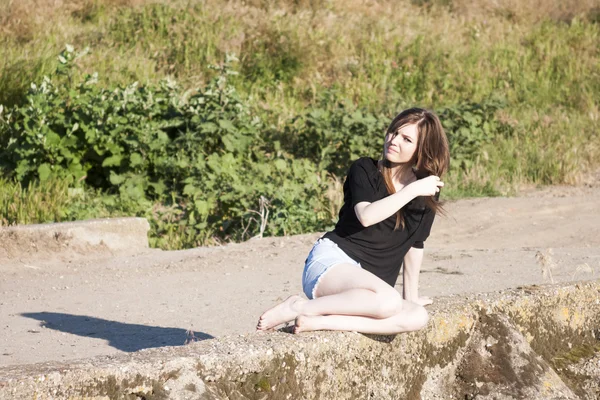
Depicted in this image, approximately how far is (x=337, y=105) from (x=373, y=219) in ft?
23.4

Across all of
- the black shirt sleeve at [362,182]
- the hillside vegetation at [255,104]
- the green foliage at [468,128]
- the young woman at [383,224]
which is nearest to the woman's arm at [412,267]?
the young woman at [383,224]

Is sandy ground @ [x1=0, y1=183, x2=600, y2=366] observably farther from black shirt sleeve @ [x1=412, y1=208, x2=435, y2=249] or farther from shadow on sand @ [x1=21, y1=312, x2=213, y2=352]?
black shirt sleeve @ [x1=412, y1=208, x2=435, y2=249]

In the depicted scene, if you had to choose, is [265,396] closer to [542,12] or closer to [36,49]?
[36,49]

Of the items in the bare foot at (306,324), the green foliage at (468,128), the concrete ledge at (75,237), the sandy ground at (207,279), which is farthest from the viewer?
the green foliage at (468,128)

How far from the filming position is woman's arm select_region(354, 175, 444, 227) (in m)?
3.50

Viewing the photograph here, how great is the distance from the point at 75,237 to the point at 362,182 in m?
3.80

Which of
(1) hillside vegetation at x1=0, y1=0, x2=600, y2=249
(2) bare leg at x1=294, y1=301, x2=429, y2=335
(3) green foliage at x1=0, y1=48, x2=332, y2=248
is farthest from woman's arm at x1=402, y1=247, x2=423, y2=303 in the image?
(3) green foliage at x1=0, y1=48, x2=332, y2=248

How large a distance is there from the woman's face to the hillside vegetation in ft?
12.5

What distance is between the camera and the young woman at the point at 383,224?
344cm

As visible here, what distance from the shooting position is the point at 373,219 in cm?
353

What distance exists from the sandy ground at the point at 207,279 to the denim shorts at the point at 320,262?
1.20 meters

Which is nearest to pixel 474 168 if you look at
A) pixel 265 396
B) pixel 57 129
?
pixel 57 129

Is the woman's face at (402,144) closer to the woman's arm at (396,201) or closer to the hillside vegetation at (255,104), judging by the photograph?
the woman's arm at (396,201)

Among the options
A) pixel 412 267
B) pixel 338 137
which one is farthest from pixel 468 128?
pixel 412 267
